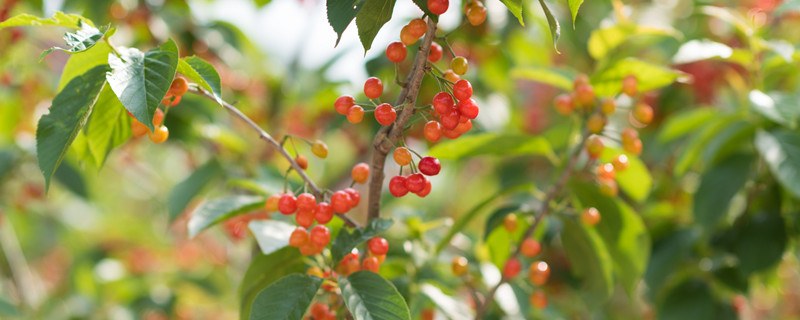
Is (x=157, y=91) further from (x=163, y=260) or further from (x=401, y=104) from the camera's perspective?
(x=163, y=260)

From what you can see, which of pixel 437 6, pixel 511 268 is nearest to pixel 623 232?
pixel 511 268

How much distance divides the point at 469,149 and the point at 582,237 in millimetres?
275

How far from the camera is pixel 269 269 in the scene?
0.76 m

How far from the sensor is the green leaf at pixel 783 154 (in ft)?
3.14

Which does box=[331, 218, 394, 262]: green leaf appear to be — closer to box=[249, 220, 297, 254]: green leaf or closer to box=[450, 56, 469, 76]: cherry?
box=[249, 220, 297, 254]: green leaf

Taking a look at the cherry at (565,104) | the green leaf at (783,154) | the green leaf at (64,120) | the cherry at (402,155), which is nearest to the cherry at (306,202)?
the cherry at (402,155)

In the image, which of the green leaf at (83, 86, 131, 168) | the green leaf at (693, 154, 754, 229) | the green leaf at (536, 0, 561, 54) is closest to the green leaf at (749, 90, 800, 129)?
the green leaf at (693, 154, 754, 229)

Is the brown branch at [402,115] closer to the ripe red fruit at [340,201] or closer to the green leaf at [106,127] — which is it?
the ripe red fruit at [340,201]

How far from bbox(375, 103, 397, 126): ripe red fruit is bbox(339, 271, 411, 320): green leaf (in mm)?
177

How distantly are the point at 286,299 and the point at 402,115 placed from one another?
0.24 metres

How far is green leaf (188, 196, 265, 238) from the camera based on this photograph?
2.51 ft

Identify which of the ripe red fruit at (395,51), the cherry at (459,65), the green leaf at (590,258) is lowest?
the green leaf at (590,258)

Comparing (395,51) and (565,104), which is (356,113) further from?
(565,104)

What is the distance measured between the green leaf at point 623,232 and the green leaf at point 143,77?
67 cm
